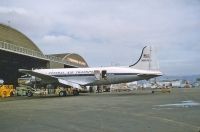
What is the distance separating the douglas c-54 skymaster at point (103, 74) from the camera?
4434 centimetres

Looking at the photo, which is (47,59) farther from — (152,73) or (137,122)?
(137,122)

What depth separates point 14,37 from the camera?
72188 millimetres

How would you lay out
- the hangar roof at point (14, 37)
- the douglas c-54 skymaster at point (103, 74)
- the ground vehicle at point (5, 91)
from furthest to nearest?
the hangar roof at point (14, 37) < the ground vehicle at point (5, 91) < the douglas c-54 skymaster at point (103, 74)

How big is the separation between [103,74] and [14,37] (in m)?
Result: 33.5

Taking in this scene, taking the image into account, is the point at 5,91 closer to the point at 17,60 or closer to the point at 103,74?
the point at 103,74

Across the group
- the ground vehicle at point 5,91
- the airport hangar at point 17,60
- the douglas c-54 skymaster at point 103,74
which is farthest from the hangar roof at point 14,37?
the douglas c-54 skymaster at point 103,74

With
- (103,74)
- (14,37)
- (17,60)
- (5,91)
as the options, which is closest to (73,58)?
(14,37)

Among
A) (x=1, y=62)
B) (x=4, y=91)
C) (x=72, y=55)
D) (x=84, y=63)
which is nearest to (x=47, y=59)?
(x=1, y=62)

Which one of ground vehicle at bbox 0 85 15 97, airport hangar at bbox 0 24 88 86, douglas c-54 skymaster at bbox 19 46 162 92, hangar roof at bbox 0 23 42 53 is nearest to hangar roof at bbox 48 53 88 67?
hangar roof at bbox 0 23 42 53

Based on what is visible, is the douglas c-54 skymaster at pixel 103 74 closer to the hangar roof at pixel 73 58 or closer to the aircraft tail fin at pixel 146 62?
the aircraft tail fin at pixel 146 62

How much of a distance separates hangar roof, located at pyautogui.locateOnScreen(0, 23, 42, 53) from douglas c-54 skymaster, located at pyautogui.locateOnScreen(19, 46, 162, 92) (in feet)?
76.0

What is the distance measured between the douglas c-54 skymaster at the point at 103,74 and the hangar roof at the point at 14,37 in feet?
76.0

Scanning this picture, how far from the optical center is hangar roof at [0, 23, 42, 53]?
6741cm

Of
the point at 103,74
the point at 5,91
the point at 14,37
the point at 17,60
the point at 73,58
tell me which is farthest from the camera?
the point at 73,58
